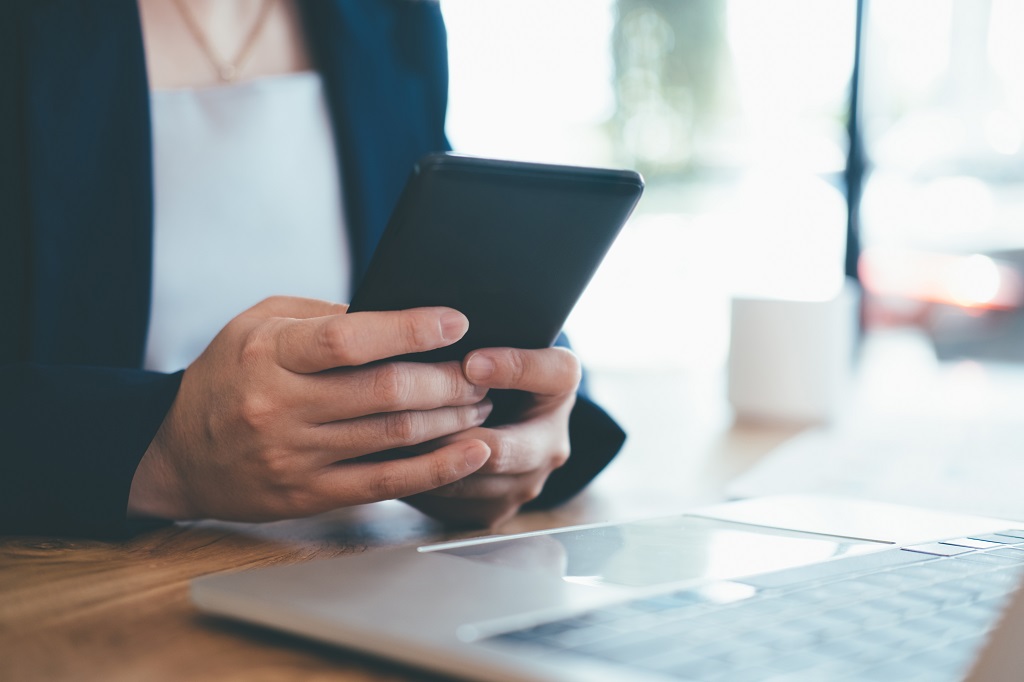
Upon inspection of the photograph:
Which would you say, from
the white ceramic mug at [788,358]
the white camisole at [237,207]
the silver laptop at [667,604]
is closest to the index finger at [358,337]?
the silver laptop at [667,604]

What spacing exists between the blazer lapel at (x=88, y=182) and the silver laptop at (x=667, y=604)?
46 centimetres

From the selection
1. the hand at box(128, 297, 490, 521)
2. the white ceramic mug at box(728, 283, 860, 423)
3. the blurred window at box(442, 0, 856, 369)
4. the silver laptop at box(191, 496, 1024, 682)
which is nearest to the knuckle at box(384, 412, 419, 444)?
the hand at box(128, 297, 490, 521)

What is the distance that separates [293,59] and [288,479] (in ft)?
2.22

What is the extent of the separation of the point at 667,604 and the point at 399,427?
23 cm

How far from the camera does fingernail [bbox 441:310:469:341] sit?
52 centimetres

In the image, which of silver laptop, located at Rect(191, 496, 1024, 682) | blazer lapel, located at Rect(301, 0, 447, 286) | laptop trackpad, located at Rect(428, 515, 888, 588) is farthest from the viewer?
blazer lapel, located at Rect(301, 0, 447, 286)

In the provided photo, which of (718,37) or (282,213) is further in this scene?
(718,37)

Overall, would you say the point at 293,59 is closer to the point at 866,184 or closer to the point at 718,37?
the point at 866,184

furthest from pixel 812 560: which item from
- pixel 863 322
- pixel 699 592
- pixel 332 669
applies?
pixel 863 322

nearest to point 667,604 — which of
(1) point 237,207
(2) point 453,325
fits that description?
(2) point 453,325

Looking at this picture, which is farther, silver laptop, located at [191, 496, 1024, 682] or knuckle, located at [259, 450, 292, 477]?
knuckle, located at [259, 450, 292, 477]

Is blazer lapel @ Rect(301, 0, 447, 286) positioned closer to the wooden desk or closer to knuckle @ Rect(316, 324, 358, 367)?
the wooden desk

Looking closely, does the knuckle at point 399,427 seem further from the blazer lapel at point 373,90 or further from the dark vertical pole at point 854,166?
the dark vertical pole at point 854,166

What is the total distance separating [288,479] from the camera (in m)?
0.54
